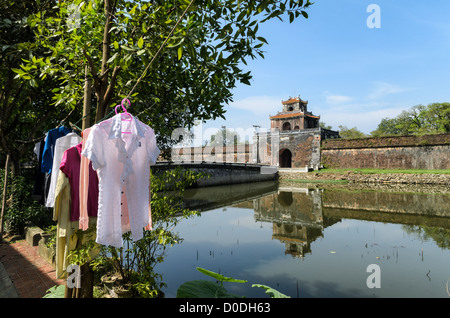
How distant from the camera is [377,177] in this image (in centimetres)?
2523

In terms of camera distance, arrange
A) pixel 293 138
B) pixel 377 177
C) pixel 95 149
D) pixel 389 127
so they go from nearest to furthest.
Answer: pixel 95 149 < pixel 377 177 < pixel 293 138 < pixel 389 127

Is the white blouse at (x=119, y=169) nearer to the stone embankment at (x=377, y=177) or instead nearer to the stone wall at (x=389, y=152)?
the stone embankment at (x=377, y=177)

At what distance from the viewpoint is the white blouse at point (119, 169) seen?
81.8 inches

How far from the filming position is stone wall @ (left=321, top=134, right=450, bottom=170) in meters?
26.5

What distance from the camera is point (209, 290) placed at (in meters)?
2.15

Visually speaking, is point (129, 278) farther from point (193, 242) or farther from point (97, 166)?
point (193, 242)

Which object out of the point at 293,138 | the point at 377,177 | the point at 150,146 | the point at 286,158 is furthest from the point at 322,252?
the point at 286,158

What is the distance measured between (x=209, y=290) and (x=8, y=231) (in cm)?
721

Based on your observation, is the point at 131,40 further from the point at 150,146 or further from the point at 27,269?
the point at 27,269

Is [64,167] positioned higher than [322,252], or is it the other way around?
[64,167]

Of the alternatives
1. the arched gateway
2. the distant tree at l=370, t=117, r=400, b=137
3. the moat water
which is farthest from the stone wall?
the distant tree at l=370, t=117, r=400, b=137

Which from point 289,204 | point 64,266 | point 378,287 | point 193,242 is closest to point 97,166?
point 64,266

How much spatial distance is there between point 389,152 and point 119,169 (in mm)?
32743

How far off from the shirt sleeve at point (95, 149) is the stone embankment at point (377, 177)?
27.3 metres
